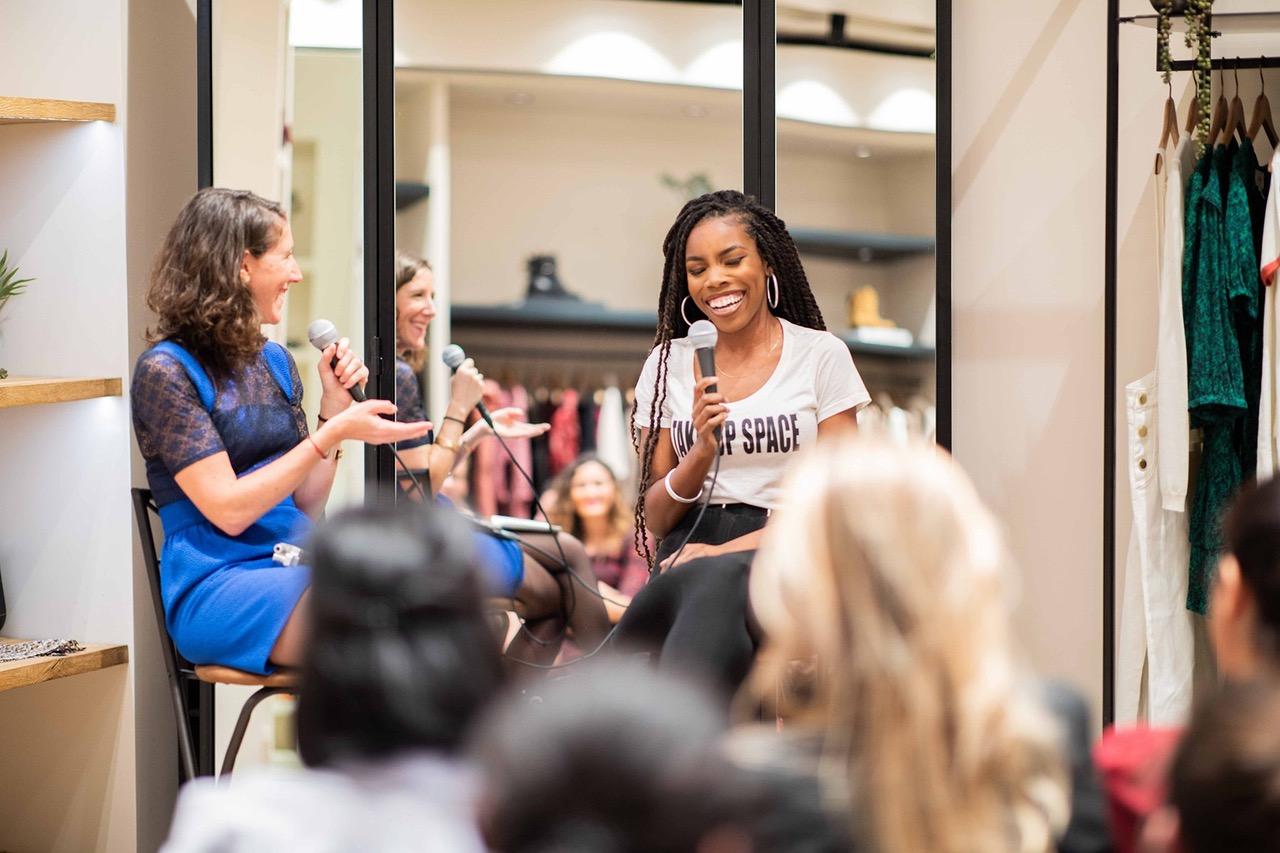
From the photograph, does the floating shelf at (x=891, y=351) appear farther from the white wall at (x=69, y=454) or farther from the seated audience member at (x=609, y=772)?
the seated audience member at (x=609, y=772)

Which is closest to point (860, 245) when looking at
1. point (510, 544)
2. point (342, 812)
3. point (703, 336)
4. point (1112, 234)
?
point (1112, 234)

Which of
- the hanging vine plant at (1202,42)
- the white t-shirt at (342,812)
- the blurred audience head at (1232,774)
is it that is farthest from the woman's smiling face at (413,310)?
the blurred audience head at (1232,774)

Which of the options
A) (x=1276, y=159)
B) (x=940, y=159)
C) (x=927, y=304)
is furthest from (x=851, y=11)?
(x=1276, y=159)

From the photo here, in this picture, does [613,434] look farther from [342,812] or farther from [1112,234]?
[342,812]

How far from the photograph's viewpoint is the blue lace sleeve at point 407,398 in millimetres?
3441

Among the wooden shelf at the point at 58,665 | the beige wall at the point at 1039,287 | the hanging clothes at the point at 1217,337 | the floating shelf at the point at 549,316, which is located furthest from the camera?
the floating shelf at the point at 549,316

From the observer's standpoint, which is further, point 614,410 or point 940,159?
point 614,410

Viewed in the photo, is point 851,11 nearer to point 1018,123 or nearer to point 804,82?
point 804,82

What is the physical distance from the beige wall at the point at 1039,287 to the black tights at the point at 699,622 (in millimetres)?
1664

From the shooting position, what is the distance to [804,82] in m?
3.57

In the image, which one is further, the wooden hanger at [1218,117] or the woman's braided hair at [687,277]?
the wooden hanger at [1218,117]

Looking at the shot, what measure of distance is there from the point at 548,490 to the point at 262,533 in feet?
7.57

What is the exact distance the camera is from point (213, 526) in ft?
8.47

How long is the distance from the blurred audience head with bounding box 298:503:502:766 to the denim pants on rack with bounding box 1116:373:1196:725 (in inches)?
86.7
